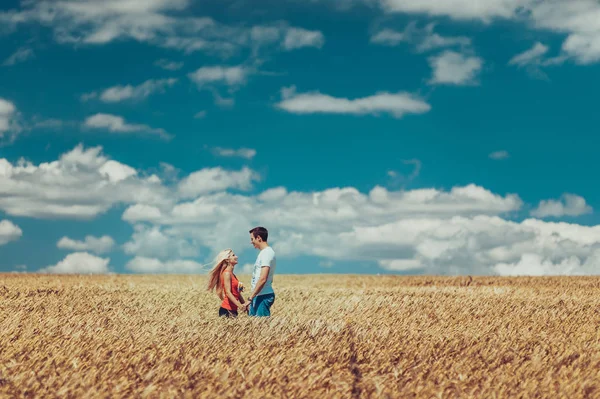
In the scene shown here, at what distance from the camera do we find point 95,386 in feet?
19.1

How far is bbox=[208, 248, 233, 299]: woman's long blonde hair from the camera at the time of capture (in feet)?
33.5

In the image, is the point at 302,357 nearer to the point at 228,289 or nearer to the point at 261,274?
the point at 261,274

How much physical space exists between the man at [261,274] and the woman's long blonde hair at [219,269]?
55cm

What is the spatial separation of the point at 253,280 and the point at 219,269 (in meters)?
0.71

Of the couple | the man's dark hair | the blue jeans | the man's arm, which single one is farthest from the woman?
the man's dark hair

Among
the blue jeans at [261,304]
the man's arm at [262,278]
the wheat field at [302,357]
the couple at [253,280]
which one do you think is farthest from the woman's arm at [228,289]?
the wheat field at [302,357]

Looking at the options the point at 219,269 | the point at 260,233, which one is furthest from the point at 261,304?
the point at 260,233

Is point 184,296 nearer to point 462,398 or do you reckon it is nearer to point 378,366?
point 378,366

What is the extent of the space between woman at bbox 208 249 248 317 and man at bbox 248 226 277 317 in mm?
264

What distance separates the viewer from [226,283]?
10023 millimetres

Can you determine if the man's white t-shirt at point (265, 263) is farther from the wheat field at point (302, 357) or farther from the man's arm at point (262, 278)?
the wheat field at point (302, 357)

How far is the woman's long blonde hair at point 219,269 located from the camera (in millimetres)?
10219

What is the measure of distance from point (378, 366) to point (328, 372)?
0.82 meters

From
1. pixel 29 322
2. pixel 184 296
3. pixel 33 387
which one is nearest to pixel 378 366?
pixel 33 387
